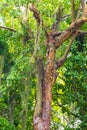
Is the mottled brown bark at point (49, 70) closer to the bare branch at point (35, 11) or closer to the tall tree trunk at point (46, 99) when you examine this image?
the tall tree trunk at point (46, 99)

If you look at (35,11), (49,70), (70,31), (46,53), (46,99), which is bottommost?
(46,99)

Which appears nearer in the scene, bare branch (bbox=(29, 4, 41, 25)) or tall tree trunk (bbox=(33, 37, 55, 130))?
bare branch (bbox=(29, 4, 41, 25))

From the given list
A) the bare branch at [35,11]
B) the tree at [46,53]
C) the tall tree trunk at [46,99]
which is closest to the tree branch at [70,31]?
the tree at [46,53]

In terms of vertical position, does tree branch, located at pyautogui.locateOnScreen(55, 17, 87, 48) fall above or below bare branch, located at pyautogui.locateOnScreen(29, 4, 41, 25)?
below

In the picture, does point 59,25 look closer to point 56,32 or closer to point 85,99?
point 56,32

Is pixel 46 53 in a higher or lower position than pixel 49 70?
higher

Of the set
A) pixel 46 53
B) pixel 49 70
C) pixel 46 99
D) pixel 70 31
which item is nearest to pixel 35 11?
pixel 70 31

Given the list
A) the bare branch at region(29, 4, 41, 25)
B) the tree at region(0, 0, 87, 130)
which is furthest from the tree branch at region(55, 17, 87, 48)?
the bare branch at region(29, 4, 41, 25)

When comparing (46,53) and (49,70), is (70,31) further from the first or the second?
(49,70)

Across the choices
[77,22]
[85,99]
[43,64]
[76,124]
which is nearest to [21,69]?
[43,64]

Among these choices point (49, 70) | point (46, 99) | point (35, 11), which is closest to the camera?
point (35, 11)

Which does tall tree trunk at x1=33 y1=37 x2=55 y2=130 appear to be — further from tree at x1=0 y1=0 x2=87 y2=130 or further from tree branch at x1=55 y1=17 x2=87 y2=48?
tree branch at x1=55 y1=17 x2=87 y2=48

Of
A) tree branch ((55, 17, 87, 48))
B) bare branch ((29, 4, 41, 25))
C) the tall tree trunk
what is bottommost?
the tall tree trunk

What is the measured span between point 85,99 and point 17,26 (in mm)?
2669
